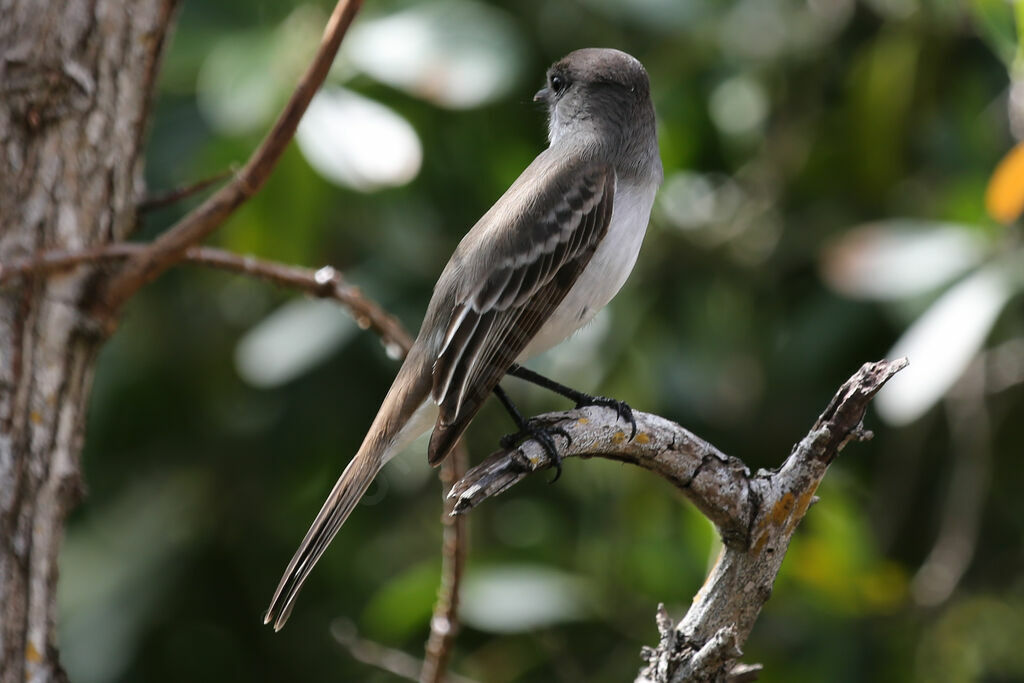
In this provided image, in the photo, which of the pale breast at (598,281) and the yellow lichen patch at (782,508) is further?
the pale breast at (598,281)

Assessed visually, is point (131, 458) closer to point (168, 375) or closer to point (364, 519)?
point (168, 375)

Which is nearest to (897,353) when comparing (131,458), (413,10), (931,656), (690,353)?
(690,353)

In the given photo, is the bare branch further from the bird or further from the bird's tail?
the bird's tail

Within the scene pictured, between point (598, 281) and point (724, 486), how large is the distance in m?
0.88

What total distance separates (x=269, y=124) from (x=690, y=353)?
6.48 ft

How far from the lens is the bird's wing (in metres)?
3.19

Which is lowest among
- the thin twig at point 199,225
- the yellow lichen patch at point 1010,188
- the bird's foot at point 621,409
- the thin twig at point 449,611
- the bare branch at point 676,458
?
the thin twig at point 449,611

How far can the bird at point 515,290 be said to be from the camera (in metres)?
3.12

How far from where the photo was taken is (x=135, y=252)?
301 centimetres

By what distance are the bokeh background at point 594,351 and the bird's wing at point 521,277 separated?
106cm

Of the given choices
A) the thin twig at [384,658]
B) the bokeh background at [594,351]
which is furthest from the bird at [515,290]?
the bokeh background at [594,351]

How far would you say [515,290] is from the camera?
10.9 feet

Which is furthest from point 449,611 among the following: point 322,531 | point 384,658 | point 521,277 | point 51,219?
point 51,219

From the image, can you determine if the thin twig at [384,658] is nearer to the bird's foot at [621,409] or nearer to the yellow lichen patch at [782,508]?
the bird's foot at [621,409]
